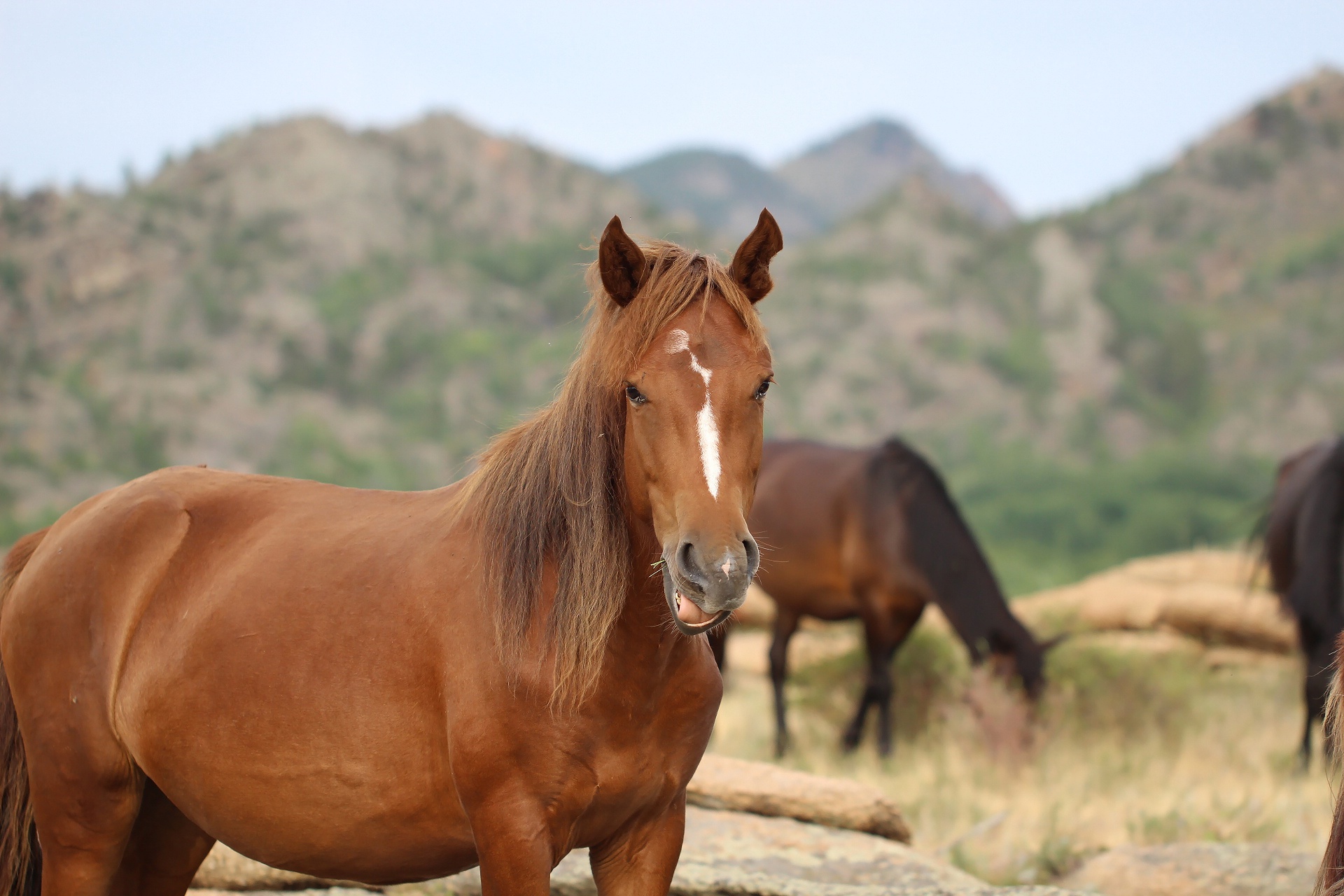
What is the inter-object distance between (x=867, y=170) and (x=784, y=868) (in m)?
104

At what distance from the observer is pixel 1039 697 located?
830 cm

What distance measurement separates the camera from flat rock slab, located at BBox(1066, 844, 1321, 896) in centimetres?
426

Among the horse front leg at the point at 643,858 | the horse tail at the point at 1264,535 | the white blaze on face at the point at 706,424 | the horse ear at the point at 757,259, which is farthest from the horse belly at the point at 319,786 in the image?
the horse tail at the point at 1264,535

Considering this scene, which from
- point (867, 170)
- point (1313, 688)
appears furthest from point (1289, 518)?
point (867, 170)

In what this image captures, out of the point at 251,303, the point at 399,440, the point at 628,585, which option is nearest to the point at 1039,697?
the point at 628,585

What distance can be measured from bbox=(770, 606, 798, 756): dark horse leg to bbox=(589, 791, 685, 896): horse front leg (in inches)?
239

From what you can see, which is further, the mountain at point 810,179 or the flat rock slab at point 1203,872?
the mountain at point 810,179

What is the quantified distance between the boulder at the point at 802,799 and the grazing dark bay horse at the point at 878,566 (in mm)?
3130

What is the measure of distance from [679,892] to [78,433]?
99.7 ft

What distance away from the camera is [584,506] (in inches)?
104

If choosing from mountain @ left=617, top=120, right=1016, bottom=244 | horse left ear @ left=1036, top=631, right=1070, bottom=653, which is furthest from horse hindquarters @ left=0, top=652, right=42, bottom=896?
mountain @ left=617, top=120, right=1016, bottom=244

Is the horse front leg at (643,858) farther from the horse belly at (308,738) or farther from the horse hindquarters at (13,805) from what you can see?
the horse hindquarters at (13,805)

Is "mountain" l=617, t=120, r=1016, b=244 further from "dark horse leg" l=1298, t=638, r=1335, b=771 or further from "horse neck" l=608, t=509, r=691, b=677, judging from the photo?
"horse neck" l=608, t=509, r=691, b=677

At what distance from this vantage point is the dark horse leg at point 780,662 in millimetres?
8859
